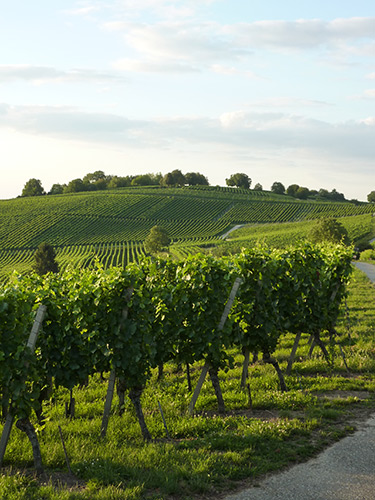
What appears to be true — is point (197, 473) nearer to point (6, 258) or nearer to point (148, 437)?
point (148, 437)

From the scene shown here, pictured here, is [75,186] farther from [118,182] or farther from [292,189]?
[292,189]

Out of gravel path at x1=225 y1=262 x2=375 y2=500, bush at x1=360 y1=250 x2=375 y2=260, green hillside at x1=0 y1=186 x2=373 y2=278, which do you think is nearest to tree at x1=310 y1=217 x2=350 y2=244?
bush at x1=360 y1=250 x2=375 y2=260

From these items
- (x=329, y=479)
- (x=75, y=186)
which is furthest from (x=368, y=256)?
(x=75, y=186)

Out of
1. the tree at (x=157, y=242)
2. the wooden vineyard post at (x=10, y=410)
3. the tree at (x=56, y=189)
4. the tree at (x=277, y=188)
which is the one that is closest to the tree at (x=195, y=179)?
the tree at (x=277, y=188)

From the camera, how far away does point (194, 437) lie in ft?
27.3

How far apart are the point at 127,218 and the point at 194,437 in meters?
103

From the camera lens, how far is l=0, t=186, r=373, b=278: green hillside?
86812 millimetres

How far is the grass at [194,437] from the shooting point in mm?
6551

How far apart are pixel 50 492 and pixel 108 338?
3.08 meters

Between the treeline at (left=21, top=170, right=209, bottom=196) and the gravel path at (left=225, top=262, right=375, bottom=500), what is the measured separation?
14659cm

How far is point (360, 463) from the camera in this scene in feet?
23.7

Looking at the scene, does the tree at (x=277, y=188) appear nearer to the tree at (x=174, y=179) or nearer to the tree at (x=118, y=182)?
the tree at (x=174, y=179)

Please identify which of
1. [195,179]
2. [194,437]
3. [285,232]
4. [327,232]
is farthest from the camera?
[195,179]

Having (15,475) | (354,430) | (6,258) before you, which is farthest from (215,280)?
(6,258)
